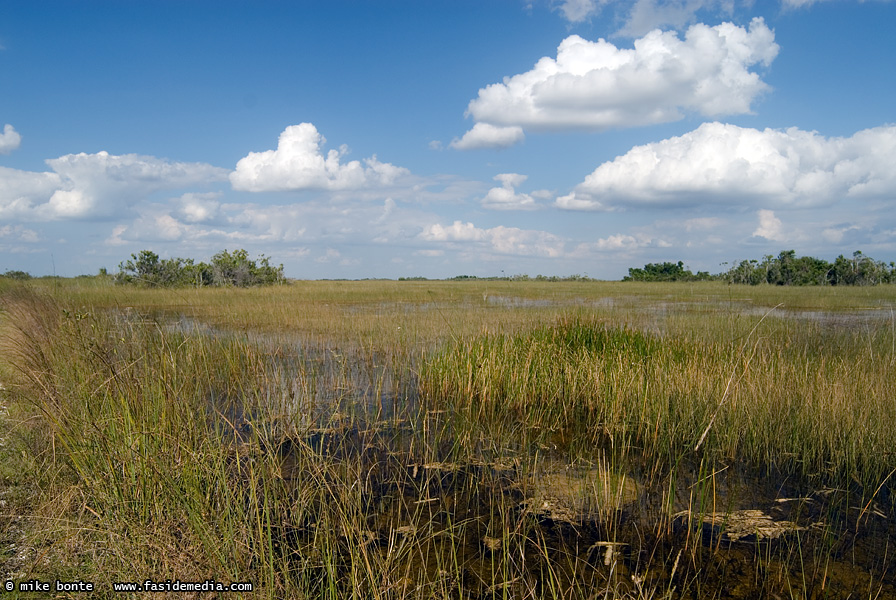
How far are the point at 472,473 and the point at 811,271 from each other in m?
34.5

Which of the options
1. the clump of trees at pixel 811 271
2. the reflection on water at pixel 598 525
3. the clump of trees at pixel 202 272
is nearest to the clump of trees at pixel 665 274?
the clump of trees at pixel 811 271

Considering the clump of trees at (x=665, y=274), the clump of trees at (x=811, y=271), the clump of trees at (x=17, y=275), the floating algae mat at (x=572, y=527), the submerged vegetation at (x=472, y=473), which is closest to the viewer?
the submerged vegetation at (x=472, y=473)

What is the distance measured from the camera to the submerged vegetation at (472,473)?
8.93ft

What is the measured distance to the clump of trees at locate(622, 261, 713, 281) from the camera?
141 ft

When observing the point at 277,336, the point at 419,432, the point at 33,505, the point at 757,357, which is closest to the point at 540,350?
the point at 419,432

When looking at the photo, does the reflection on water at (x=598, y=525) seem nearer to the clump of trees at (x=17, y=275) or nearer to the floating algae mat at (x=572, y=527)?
the floating algae mat at (x=572, y=527)

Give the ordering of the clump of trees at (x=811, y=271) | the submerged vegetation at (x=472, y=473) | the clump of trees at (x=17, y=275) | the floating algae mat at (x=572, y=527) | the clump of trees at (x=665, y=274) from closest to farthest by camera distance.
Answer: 1. the submerged vegetation at (x=472, y=473)
2. the floating algae mat at (x=572, y=527)
3. the clump of trees at (x=17, y=275)
4. the clump of trees at (x=811, y=271)
5. the clump of trees at (x=665, y=274)

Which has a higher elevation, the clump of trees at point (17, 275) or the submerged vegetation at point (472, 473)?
the clump of trees at point (17, 275)

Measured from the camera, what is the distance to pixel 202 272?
26234 mm

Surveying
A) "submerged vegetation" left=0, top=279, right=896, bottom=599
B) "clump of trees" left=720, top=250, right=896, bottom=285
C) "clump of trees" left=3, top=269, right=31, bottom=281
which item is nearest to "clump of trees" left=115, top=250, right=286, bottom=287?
"clump of trees" left=3, top=269, right=31, bottom=281

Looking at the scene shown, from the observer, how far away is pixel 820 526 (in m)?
3.49

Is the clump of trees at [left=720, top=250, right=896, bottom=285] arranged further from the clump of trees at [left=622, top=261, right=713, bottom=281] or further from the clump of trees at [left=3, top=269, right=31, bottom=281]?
the clump of trees at [left=3, top=269, right=31, bottom=281]

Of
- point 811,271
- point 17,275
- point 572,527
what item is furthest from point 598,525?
point 811,271

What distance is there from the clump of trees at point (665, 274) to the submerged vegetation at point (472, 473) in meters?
38.1
